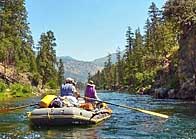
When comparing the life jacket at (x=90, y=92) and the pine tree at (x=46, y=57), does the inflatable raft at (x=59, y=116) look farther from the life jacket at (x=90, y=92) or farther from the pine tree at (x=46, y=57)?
the pine tree at (x=46, y=57)

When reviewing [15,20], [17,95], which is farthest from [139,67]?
[17,95]

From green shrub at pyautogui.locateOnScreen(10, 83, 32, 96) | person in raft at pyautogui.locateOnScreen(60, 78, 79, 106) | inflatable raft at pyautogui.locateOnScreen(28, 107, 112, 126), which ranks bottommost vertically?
inflatable raft at pyautogui.locateOnScreen(28, 107, 112, 126)

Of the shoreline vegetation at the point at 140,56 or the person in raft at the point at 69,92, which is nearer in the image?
the person in raft at the point at 69,92

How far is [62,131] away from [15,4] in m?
73.5

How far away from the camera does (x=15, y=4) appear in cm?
9131

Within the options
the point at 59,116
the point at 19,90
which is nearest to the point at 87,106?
the point at 59,116

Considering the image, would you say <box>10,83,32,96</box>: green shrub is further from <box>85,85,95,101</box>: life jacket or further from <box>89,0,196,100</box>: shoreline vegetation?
<box>85,85,95,101</box>: life jacket

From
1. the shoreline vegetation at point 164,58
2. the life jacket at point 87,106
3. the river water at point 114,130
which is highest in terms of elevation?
the shoreline vegetation at point 164,58

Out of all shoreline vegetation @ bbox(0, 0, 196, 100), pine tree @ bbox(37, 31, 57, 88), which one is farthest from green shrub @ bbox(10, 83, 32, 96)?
pine tree @ bbox(37, 31, 57, 88)

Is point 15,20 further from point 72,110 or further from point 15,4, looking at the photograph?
point 72,110

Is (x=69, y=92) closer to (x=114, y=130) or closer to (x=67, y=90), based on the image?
(x=67, y=90)

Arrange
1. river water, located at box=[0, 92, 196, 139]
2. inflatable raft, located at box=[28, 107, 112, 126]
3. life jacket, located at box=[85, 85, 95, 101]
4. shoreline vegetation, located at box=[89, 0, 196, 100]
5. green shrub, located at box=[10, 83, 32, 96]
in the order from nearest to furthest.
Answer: river water, located at box=[0, 92, 196, 139]
inflatable raft, located at box=[28, 107, 112, 126]
life jacket, located at box=[85, 85, 95, 101]
shoreline vegetation, located at box=[89, 0, 196, 100]
green shrub, located at box=[10, 83, 32, 96]

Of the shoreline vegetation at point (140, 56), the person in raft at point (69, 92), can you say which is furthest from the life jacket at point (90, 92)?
the shoreline vegetation at point (140, 56)

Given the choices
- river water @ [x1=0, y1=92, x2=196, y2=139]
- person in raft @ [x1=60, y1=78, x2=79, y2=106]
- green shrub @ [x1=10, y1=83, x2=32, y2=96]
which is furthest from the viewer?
green shrub @ [x1=10, y1=83, x2=32, y2=96]
